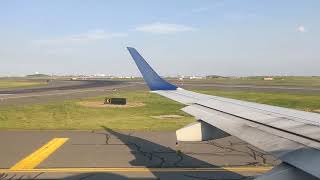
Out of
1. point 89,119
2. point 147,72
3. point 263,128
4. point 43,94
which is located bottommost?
point 89,119

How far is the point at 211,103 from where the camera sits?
34.2 feet

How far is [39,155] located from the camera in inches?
638

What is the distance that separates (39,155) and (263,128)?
11467mm

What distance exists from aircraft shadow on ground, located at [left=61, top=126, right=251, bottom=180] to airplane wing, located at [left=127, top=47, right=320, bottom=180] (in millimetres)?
2979

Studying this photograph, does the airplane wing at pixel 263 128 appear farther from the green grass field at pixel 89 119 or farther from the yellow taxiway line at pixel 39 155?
the green grass field at pixel 89 119

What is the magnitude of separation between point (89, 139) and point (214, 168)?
813cm

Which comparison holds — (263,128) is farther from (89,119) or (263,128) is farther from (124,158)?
(89,119)

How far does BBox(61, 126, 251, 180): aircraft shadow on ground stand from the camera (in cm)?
1287

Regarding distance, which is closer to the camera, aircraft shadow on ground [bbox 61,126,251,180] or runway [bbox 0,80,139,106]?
aircraft shadow on ground [bbox 61,126,251,180]

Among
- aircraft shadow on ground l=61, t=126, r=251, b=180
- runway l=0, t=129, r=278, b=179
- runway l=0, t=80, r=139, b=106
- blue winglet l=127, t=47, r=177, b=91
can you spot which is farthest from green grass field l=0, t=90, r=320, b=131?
blue winglet l=127, t=47, r=177, b=91

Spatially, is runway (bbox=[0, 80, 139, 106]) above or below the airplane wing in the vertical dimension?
below

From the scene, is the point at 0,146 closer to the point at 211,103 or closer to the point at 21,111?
the point at 211,103

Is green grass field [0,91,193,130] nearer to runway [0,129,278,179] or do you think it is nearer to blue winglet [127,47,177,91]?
runway [0,129,278,179]

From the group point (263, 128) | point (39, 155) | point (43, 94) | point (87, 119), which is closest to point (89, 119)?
point (87, 119)
